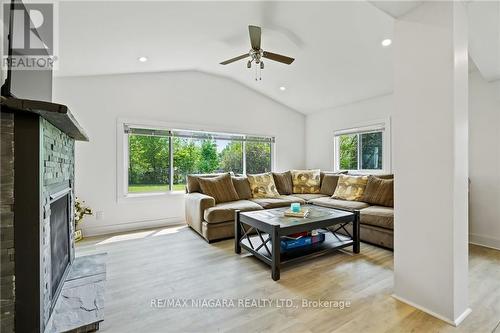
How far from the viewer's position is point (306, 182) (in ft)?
15.4

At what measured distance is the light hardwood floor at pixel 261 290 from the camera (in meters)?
1.54

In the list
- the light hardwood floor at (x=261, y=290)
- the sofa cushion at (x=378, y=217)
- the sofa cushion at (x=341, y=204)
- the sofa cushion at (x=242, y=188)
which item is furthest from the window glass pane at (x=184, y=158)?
the sofa cushion at (x=378, y=217)

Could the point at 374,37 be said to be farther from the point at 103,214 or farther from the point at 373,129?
the point at 103,214

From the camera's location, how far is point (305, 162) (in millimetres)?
5723

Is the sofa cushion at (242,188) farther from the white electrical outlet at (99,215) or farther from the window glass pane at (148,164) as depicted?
the white electrical outlet at (99,215)

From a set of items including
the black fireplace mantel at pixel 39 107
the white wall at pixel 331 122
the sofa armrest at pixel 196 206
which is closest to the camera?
the black fireplace mantel at pixel 39 107

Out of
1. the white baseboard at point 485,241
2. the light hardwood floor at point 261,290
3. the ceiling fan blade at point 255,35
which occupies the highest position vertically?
the ceiling fan blade at point 255,35

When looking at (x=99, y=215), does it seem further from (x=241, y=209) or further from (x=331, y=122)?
(x=331, y=122)

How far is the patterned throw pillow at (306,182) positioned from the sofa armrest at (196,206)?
2.03 metres

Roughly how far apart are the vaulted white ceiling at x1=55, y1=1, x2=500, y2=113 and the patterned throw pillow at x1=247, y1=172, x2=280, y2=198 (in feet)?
6.18

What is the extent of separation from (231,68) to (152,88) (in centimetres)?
139

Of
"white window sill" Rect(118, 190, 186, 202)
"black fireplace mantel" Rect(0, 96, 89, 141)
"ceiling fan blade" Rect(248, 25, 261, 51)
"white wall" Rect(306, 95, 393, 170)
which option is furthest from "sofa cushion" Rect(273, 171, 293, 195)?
"black fireplace mantel" Rect(0, 96, 89, 141)

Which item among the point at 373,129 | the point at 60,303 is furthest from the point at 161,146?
the point at 373,129

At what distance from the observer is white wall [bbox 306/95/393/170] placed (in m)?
4.17
